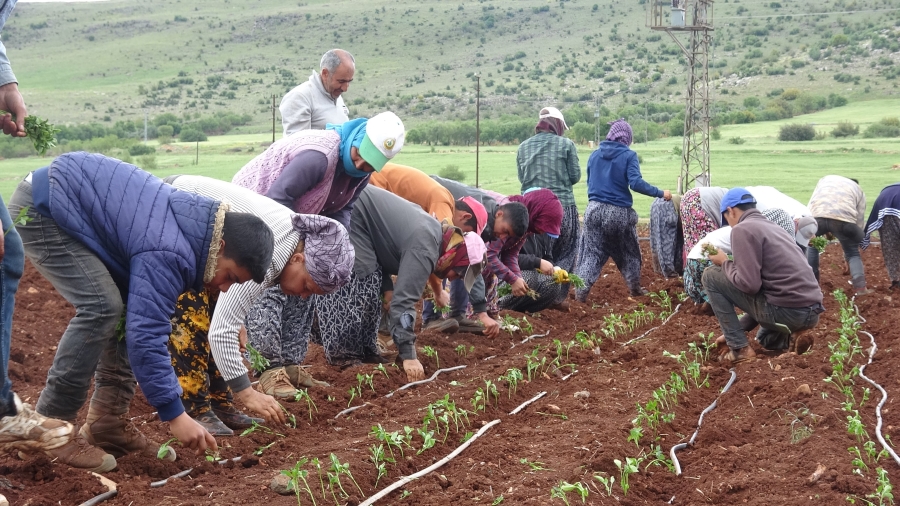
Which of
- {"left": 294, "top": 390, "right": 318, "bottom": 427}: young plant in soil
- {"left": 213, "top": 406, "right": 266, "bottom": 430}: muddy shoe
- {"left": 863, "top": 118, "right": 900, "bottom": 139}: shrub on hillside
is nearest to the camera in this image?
{"left": 213, "top": 406, "right": 266, "bottom": 430}: muddy shoe

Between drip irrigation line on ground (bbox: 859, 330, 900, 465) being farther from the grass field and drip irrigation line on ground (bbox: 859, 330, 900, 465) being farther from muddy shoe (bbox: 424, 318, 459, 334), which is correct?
the grass field

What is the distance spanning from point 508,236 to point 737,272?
1.62 m

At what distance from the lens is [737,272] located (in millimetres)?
6273

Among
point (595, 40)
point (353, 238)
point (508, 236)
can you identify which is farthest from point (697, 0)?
point (595, 40)

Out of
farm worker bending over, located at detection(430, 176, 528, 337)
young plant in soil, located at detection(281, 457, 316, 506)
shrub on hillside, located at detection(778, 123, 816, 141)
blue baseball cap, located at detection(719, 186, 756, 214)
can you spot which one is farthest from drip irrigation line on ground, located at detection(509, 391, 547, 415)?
shrub on hillside, located at detection(778, 123, 816, 141)

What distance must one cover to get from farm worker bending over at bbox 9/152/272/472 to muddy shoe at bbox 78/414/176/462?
29 cm

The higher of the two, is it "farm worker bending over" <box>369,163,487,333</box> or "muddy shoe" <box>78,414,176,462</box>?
"farm worker bending over" <box>369,163,487,333</box>

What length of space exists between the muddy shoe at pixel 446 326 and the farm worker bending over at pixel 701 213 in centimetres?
256

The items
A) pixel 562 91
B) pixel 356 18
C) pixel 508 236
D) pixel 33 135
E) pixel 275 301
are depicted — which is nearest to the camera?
pixel 33 135

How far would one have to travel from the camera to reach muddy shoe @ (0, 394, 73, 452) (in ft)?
11.3

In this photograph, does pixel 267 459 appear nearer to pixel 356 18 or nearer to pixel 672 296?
pixel 672 296

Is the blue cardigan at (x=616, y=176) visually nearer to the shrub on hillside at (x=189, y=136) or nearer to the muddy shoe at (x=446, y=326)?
the muddy shoe at (x=446, y=326)

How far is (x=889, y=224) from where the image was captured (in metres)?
9.70

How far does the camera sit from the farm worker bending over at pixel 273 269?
159 inches
